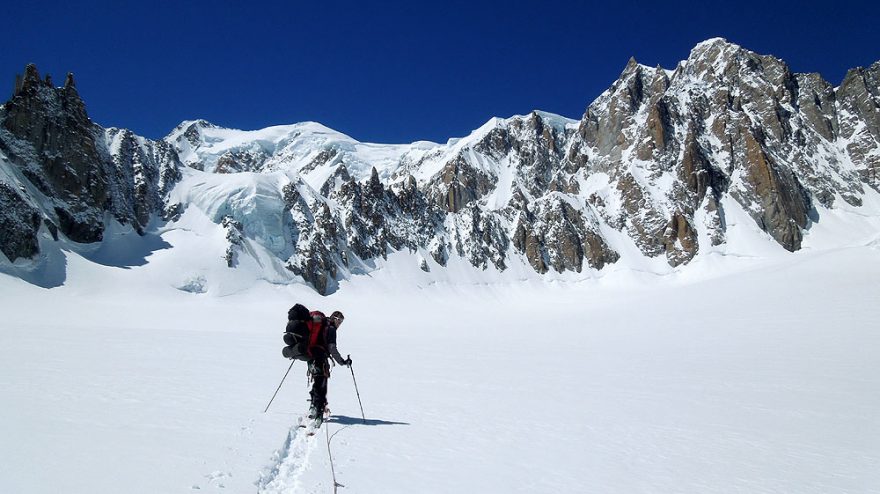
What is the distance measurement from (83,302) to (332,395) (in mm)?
53974

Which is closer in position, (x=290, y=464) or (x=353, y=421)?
(x=290, y=464)

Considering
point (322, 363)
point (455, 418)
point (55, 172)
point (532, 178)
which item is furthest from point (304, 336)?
point (532, 178)

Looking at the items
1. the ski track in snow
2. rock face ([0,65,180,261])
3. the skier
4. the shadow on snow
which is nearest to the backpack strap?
the skier

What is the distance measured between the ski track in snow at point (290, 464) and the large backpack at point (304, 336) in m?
1.43

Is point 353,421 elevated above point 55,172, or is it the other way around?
point 55,172

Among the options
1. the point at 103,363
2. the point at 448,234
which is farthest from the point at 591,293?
the point at 103,363

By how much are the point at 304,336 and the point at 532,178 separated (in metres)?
142

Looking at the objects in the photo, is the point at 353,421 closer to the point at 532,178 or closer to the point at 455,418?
the point at 455,418

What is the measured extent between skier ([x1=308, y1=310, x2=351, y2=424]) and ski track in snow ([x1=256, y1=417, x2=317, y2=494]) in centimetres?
61

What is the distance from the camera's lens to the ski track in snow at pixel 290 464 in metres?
5.41

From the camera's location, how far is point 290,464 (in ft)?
20.3

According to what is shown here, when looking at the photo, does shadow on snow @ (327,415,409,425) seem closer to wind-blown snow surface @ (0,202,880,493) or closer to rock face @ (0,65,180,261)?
wind-blown snow surface @ (0,202,880,493)

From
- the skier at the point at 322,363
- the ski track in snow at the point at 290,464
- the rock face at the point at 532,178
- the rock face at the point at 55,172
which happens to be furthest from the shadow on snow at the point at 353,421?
the rock face at the point at 532,178

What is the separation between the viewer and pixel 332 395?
12039 mm
